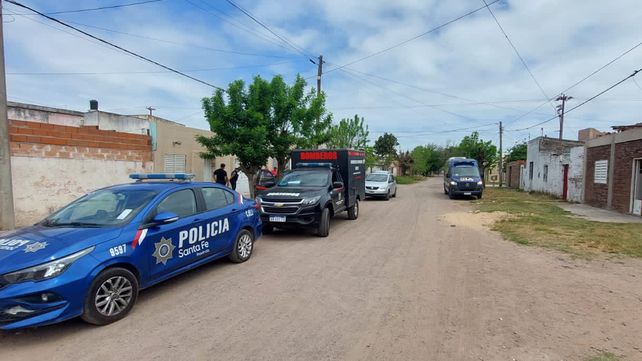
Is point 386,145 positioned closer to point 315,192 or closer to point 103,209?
point 315,192

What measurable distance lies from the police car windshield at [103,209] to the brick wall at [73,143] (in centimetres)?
515

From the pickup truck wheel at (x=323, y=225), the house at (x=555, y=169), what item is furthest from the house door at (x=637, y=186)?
the pickup truck wheel at (x=323, y=225)

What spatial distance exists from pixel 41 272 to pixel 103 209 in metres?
1.37

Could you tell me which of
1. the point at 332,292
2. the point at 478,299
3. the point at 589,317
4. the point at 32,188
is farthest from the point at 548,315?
the point at 32,188

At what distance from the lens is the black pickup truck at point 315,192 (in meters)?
8.58

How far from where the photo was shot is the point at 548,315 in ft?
14.1

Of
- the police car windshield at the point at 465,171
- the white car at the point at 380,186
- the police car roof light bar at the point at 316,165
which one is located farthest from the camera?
the police car windshield at the point at 465,171

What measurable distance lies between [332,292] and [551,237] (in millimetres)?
6663

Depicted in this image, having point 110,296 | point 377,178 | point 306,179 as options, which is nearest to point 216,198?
point 110,296

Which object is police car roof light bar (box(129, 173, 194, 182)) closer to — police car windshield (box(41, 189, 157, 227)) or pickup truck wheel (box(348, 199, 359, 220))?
police car windshield (box(41, 189, 157, 227))

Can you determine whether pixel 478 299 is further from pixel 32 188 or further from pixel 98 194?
pixel 32 188

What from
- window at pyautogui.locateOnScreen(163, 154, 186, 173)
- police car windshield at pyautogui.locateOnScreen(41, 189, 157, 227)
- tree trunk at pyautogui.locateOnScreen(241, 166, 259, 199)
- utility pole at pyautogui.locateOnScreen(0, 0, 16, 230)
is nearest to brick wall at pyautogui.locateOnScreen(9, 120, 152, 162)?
utility pole at pyautogui.locateOnScreen(0, 0, 16, 230)

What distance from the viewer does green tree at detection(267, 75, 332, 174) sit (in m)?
13.6

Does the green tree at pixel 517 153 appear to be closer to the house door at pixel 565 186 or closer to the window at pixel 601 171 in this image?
the house door at pixel 565 186
